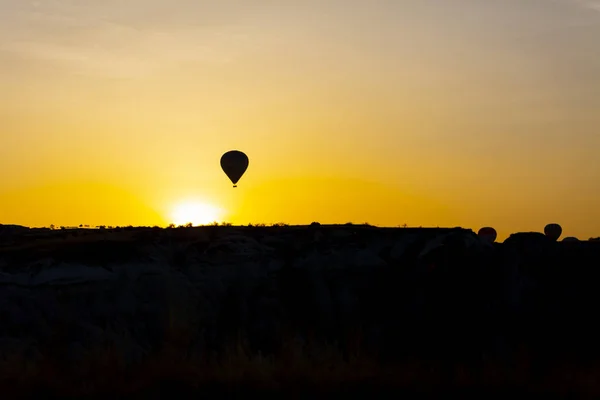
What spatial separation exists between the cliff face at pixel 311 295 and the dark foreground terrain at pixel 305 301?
3cm

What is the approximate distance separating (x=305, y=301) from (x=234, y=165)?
153ft

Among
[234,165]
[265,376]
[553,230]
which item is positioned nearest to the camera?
[265,376]

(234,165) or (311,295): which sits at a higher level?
(234,165)

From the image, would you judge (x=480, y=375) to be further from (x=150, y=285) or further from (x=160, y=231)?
(x=160, y=231)

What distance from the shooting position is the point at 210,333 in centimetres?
2277

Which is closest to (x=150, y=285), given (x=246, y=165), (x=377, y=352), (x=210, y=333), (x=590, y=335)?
(x=210, y=333)

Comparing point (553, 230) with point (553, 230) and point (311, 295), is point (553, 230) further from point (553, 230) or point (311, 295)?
point (311, 295)

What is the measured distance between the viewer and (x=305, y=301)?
23969 mm

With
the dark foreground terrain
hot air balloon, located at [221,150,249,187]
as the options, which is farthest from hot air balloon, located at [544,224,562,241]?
the dark foreground terrain

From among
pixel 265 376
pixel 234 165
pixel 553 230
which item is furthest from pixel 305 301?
pixel 553 230

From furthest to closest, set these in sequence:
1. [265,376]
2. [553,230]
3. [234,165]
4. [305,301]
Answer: [553,230], [234,165], [305,301], [265,376]

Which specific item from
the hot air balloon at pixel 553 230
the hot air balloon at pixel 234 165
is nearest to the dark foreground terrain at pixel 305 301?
the hot air balloon at pixel 234 165

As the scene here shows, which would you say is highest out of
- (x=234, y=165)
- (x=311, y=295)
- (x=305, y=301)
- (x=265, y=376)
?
(x=234, y=165)

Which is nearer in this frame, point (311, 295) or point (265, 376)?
point (265, 376)
